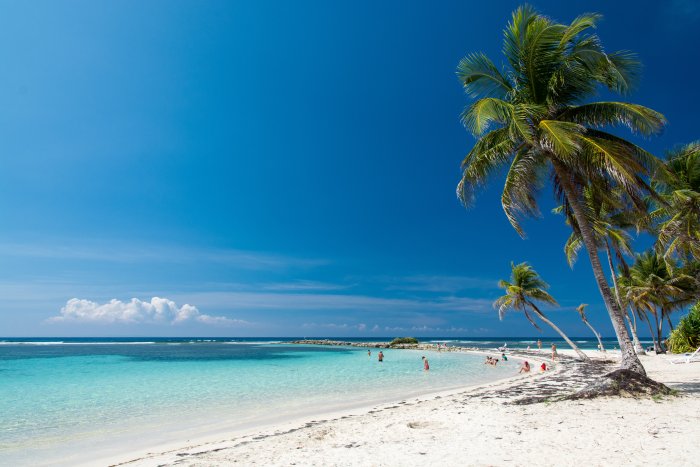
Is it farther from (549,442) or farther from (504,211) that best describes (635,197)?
(549,442)

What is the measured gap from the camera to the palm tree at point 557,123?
385 inches

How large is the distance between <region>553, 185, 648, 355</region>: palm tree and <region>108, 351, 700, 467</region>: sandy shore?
17.6ft

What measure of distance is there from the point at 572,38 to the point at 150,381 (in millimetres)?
23238

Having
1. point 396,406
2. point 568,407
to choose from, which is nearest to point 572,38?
point 568,407

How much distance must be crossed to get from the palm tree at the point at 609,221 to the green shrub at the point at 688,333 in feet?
9.20

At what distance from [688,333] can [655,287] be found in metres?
3.64

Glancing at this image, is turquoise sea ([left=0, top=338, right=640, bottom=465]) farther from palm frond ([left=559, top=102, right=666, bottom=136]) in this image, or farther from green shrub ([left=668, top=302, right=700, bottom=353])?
green shrub ([left=668, top=302, right=700, bottom=353])

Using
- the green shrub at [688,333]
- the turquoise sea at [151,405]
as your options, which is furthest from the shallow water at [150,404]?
the green shrub at [688,333]

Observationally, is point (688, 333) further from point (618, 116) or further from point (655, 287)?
point (618, 116)

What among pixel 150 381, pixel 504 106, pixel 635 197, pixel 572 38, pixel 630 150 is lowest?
pixel 150 381

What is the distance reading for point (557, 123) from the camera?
386 inches

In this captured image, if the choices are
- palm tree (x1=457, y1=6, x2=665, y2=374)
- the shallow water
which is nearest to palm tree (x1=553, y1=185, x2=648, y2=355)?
palm tree (x1=457, y1=6, x2=665, y2=374)

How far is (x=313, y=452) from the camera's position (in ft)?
21.7

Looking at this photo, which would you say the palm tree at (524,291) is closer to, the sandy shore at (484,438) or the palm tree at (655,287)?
the palm tree at (655,287)
